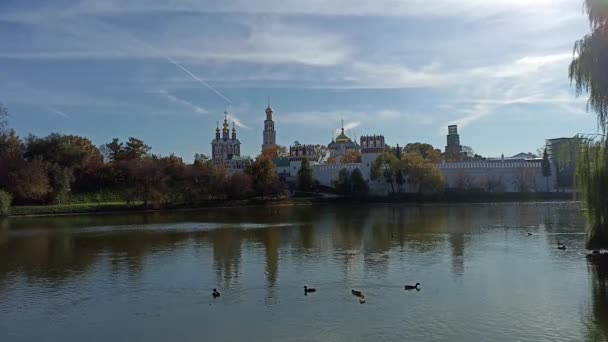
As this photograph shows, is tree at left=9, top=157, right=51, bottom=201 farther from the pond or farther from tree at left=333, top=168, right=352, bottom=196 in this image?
tree at left=333, top=168, right=352, bottom=196

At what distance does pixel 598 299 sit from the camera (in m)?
12.1

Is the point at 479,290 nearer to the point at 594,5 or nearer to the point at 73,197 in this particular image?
the point at 594,5

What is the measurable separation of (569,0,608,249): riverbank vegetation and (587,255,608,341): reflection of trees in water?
0.69 meters

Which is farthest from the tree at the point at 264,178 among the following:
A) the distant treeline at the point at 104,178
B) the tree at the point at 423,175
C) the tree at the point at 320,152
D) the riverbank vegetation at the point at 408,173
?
the tree at the point at 320,152

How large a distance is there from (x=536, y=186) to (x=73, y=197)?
50.2 metres

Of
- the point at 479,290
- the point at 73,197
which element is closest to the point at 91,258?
the point at 479,290

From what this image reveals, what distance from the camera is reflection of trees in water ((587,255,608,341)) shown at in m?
9.84

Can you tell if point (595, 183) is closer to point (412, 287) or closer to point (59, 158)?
point (412, 287)

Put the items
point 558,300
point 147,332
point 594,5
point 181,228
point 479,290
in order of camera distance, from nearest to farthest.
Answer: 1. point 147,332
2. point 558,300
3. point 479,290
4. point 594,5
5. point 181,228

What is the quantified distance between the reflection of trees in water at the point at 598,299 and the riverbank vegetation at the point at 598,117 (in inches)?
27.3

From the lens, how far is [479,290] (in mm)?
13109

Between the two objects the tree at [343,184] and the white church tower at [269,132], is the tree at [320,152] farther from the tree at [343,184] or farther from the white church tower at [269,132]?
the tree at [343,184]

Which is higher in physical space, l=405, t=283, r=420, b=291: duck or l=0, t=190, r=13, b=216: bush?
l=0, t=190, r=13, b=216: bush

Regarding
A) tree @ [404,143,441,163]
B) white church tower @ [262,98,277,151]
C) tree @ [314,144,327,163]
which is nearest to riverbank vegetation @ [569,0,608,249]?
tree @ [404,143,441,163]
